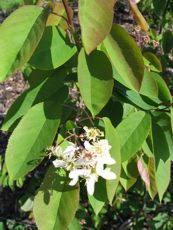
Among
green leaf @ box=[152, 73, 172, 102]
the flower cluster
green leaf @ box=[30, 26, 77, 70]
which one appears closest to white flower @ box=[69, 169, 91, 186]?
the flower cluster

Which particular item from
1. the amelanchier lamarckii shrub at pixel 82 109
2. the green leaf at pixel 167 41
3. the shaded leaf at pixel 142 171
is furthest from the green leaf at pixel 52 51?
the green leaf at pixel 167 41

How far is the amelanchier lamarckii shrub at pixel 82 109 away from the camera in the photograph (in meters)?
0.98

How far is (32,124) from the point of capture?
1.12 meters

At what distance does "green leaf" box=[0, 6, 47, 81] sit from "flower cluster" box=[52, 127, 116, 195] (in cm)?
20

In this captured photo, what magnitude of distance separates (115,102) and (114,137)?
25cm

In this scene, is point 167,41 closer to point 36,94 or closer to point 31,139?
point 36,94

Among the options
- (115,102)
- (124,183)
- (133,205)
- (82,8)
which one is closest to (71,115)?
(115,102)

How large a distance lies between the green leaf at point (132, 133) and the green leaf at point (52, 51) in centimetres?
23

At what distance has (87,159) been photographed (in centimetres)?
102

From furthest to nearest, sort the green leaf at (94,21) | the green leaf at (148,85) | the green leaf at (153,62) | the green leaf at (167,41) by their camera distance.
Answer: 1. the green leaf at (167,41)
2. the green leaf at (153,62)
3. the green leaf at (148,85)
4. the green leaf at (94,21)

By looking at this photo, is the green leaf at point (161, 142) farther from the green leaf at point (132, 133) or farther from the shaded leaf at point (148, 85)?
the shaded leaf at point (148, 85)

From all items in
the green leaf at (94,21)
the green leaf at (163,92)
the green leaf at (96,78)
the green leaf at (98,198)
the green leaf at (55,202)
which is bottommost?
the green leaf at (98,198)

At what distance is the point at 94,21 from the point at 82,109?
14.8 inches

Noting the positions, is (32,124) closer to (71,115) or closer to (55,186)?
(55,186)
